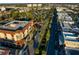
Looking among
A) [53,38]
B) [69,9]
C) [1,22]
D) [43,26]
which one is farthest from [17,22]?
[69,9]

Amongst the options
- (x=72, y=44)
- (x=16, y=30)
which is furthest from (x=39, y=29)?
(x=72, y=44)

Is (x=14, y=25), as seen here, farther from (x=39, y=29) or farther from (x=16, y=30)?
(x=39, y=29)

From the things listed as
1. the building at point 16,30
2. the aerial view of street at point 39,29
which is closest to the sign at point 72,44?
the aerial view of street at point 39,29

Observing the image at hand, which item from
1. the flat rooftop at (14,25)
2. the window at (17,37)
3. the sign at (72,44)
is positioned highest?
the flat rooftop at (14,25)

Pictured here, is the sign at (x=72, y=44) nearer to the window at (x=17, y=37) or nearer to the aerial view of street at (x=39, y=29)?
the aerial view of street at (x=39, y=29)

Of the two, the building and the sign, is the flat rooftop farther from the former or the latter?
the sign

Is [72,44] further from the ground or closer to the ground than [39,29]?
closer to the ground

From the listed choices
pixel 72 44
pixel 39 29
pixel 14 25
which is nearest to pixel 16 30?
pixel 14 25

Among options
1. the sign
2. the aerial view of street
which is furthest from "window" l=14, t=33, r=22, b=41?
the sign
